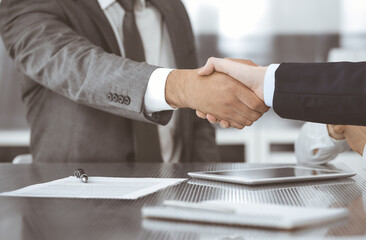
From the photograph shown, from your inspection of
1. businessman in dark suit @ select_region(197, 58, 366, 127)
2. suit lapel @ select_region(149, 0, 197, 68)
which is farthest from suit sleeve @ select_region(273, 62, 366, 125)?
suit lapel @ select_region(149, 0, 197, 68)

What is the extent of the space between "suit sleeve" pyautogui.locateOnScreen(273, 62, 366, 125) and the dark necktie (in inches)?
23.8

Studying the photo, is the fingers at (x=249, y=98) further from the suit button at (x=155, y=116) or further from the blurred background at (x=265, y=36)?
the blurred background at (x=265, y=36)

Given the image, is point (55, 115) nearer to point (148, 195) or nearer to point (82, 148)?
point (82, 148)

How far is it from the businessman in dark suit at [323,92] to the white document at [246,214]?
1.36 ft

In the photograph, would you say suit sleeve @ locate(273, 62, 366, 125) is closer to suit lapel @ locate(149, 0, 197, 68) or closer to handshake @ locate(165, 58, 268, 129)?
handshake @ locate(165, 58, 268, 129)

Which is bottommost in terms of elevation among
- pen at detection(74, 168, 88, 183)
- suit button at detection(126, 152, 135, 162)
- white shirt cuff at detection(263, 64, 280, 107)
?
suit button at detection(126, 152, 135, 162)

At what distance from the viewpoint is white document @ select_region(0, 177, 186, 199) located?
30.2 inches

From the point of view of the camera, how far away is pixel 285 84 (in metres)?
1.00

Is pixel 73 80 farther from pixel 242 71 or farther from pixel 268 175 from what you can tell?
pixel 268 175

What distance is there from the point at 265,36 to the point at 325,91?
2.37 meters

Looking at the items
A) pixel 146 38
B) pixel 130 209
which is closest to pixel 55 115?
pixel 146 38

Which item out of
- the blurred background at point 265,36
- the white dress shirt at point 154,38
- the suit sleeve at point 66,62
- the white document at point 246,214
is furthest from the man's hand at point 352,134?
the blurred background at point 265,36

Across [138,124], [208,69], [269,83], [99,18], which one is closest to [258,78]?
[269,83]

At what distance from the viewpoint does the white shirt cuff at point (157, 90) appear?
4.09 feet
